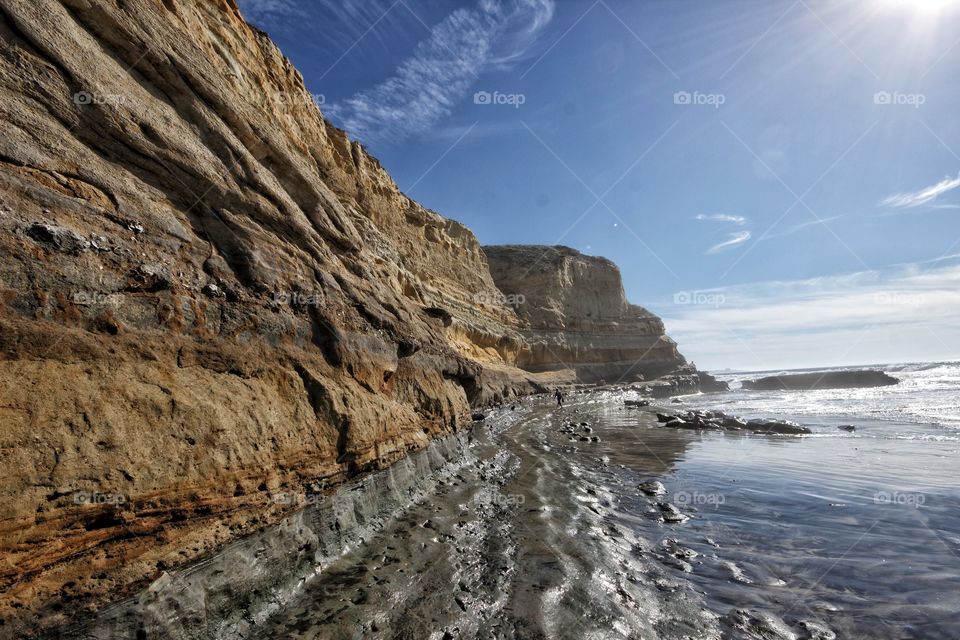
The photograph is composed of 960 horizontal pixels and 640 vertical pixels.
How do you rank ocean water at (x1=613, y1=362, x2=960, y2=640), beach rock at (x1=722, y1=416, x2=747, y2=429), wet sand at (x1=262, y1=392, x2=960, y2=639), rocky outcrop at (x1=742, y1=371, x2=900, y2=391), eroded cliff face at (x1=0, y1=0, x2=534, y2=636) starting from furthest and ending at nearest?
rocky outcrop at (x1=742, y1=371, x2=900, y2=391) < beach rock at (x1=722, y1=416, x2=747, y2=429) < ocean water at (x1=613, y1=362, x2=960, y2=640) < wet sand at (x1=262, y1=392, x2=960, y2=639) < eroded cliff face at (x1=0, y1=0, x2=534, y2=636)

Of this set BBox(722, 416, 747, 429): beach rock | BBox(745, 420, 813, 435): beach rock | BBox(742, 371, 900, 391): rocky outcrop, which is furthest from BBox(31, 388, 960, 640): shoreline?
BBox(742, 371, 900, 391): rocky outcrop

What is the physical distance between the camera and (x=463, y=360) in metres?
13.3

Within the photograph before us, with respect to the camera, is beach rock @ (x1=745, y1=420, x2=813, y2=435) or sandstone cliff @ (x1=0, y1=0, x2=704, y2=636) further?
beach rock @ (x1=745, y1=420, x2=813, y2=435)

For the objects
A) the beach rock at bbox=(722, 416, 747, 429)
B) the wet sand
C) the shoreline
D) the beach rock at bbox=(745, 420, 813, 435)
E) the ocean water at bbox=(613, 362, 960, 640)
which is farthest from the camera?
the beach rock at bbox=(722, 416, 747, 429)

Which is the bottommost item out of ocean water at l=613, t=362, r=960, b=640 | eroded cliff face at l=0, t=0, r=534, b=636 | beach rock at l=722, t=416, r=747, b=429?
ocean water at l=613, t=362, r=960, b=640

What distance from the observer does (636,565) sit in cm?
580

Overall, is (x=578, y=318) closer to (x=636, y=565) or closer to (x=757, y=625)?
(x=636, y=565)

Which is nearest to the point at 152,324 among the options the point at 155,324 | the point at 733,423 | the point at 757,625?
the point at 155,324

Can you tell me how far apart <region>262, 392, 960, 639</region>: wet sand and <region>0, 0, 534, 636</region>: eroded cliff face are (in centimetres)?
151

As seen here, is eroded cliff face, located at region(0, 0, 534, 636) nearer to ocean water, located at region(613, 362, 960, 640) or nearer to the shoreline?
the shoreline

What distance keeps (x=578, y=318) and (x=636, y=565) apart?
4693 centimetres

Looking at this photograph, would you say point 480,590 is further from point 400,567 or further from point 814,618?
point 814,618

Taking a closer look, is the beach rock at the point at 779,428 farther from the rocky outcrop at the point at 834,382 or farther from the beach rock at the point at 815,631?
the rocky outcrop at the point at 834,382

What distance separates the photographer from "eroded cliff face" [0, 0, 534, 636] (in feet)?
10.4
